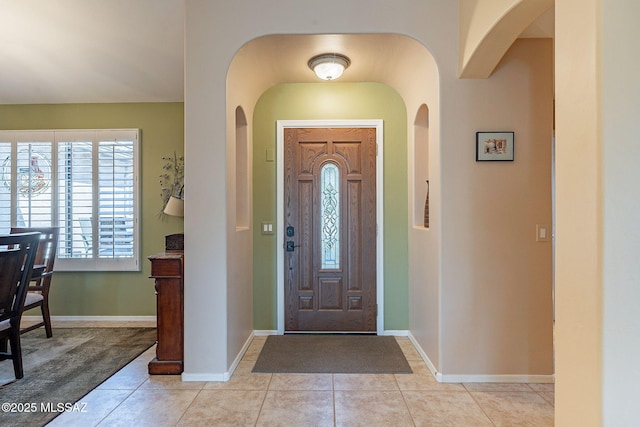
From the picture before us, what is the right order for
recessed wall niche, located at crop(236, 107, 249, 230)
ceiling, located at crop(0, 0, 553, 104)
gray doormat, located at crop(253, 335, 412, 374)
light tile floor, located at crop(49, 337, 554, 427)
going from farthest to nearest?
recessed wall niche, located at crop(236, 107, 249, 230) → gray doormat, located at crop(253, 335, 412, 374) → ceiling, located at crop(0, 0, 553, 104) → light tile floor, located at crop(49, 337, 554, 427)

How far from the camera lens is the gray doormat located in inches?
109

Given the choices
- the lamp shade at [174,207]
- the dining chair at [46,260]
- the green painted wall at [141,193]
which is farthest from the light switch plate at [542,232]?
the dining chair at [46,260]

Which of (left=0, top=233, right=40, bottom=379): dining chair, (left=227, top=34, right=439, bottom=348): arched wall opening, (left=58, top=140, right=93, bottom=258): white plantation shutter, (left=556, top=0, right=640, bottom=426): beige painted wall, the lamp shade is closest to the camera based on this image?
(left=556, top=0, right=640, bottom=426): beige painted wall

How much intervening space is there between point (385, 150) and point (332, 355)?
1994 mm

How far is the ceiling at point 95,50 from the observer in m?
2.65

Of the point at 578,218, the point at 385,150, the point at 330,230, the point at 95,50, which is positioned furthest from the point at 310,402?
the point at 95,50

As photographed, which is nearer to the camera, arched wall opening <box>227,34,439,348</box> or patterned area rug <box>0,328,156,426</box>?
patterned area rug <box>0,328,156,426</box>

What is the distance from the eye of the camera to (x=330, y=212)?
3.63m

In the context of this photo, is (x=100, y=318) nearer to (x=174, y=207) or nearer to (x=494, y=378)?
(x=174, y=207)

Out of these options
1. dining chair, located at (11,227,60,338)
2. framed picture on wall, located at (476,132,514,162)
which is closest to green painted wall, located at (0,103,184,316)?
dining chair, located at (11,227,60,338)

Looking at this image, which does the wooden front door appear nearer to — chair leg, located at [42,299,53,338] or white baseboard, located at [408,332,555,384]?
white baseboard, located at [408,332,555,384]

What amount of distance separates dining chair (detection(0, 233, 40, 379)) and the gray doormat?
66.9 inches

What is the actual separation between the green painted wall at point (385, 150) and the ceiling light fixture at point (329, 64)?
1.62 feet

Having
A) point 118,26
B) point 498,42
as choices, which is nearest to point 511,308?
point 498,42
